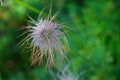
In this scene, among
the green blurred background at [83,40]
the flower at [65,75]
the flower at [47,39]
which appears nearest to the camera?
the flower at [47,39]

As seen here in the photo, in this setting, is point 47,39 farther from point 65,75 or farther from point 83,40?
point 83,40

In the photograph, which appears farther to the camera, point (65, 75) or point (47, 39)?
point (65, 75)

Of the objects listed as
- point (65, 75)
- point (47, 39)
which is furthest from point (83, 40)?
point (47, 39)

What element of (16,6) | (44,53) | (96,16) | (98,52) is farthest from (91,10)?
(44,53)

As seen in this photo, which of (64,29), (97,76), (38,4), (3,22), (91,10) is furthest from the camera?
(3,22)

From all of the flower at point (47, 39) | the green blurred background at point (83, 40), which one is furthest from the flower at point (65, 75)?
the flower at point (47, 39)

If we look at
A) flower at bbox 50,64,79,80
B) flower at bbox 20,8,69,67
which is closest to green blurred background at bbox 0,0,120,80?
flower at bbox 50,64,79,80

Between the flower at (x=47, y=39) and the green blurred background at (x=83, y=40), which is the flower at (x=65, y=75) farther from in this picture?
the flower at (x=47, y=39)

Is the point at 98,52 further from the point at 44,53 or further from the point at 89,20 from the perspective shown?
the point at 44,53
